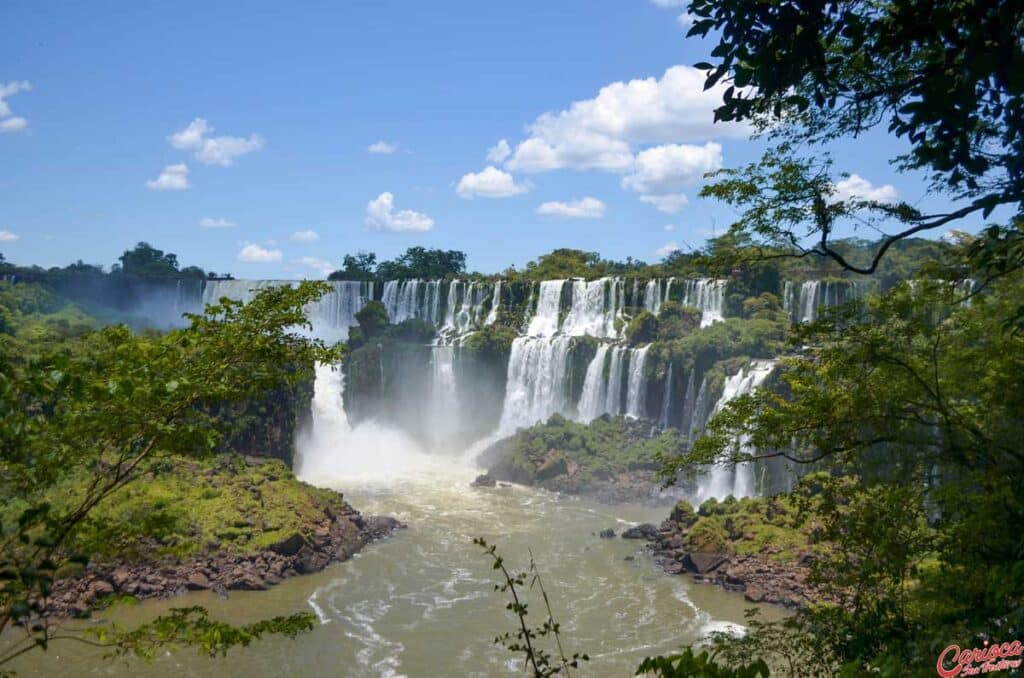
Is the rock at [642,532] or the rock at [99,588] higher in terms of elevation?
the rock at [642,532]

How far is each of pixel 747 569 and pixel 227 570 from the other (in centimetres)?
1162

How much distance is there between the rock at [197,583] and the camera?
1689 cm

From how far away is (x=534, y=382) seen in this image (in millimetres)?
36688

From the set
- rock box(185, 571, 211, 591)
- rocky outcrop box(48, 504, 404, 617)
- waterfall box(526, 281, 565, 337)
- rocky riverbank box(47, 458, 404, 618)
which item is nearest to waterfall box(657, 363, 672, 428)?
waterfall box(526, 281, 565, 337)

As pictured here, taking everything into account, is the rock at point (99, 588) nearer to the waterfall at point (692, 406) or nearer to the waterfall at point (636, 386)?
the waterfall at point (692, 406)

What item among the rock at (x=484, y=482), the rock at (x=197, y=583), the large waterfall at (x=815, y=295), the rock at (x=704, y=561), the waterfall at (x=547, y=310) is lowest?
the rock at (x=197, y=583)

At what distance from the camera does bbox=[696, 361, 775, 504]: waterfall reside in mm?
26016

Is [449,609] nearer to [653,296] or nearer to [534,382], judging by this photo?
[534,382]

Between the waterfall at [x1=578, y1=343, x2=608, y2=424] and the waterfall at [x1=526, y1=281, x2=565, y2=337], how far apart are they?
225 inches

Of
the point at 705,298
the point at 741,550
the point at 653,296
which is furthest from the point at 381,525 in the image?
the point at 705,298

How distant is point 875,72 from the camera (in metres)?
5.66

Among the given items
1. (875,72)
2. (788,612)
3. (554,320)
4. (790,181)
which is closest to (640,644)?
(788,612)

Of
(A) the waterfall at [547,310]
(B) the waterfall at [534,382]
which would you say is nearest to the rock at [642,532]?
(B) the waterfall at [534,382]

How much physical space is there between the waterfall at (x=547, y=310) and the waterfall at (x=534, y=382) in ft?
9.69
